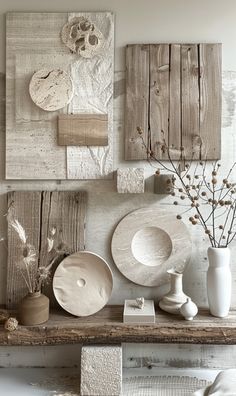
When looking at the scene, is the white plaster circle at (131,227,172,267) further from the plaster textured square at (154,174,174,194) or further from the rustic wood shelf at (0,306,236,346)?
the rustic wood shelf at (0,306,236,346)

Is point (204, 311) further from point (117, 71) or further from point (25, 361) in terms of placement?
point (117, 71)

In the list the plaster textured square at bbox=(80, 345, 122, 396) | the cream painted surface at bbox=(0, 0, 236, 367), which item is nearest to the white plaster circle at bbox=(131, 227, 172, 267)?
the cream painted surface at bbox=(0, 0, 236, 367)

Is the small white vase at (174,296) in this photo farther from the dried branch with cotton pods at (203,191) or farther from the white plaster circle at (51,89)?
the white plaster circle at (51,89)

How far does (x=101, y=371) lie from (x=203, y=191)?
99 cm

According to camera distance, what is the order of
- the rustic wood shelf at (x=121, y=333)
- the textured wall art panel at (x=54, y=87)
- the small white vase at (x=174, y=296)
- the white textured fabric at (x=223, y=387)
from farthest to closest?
1. the textured wall art panel at (x=54, y=87)
2. the small white vase at (x=174, y=296)
3. the rustic wood shelf at (x=121, y=333)
4. the white textured fabric at (x=223, y=387)

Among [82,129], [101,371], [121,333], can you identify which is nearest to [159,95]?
[82,129]

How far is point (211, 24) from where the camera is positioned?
2.06 metres

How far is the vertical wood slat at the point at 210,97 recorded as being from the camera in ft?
6.70

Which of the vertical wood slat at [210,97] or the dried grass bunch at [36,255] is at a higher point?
the vertical wood slat at [210,97]

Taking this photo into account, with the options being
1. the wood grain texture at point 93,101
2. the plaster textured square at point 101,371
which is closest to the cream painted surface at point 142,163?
the wood grain texture at point 93,101

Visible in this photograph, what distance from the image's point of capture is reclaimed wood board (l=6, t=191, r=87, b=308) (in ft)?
6.79

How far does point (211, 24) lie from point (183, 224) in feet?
3.31

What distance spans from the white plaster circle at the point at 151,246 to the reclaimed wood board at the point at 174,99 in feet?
1.28

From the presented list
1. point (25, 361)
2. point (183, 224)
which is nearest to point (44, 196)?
point (183, 224)
